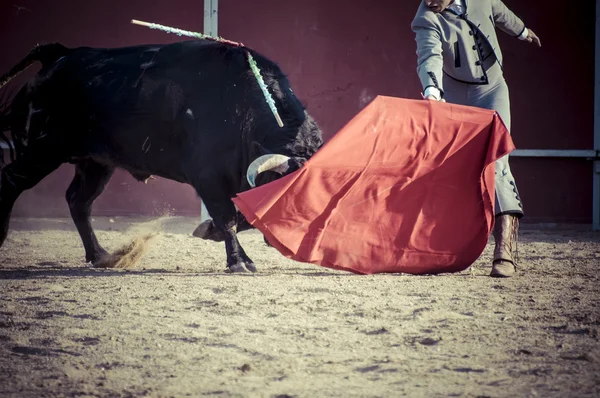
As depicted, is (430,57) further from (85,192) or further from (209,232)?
(85,192)

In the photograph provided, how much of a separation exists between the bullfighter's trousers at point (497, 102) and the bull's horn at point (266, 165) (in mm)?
918

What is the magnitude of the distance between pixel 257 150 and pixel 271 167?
34 cm

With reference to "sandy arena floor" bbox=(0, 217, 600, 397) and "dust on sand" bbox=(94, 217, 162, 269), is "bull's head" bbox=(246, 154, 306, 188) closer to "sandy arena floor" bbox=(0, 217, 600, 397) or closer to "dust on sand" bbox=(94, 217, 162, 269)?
"sandy arena floor" bbox=(0, 217, 600, 397)

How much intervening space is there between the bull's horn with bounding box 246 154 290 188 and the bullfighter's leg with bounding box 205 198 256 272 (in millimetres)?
466

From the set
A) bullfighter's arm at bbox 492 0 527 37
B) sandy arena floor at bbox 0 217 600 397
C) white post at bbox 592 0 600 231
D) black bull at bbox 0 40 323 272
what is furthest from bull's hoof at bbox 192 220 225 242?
white post at bbox 592 0 600 231

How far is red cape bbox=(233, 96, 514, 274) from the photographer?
410 cm

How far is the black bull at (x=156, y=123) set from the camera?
4746 mm

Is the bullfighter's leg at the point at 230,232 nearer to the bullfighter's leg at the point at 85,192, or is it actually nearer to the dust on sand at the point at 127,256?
the dust on sand at the point at 127,256

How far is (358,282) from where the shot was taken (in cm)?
411

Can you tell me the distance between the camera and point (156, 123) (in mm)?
5051

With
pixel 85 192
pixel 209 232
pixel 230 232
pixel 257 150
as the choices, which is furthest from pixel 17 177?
pixel 257 150

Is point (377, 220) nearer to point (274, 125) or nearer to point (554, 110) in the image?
point (274, 125)

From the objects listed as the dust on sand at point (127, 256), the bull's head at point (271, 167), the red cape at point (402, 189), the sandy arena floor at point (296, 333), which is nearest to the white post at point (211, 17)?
the dust on sand at point (127, 256)

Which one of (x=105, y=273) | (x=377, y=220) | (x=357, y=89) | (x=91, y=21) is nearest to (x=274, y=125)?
(x=377, y=220)
